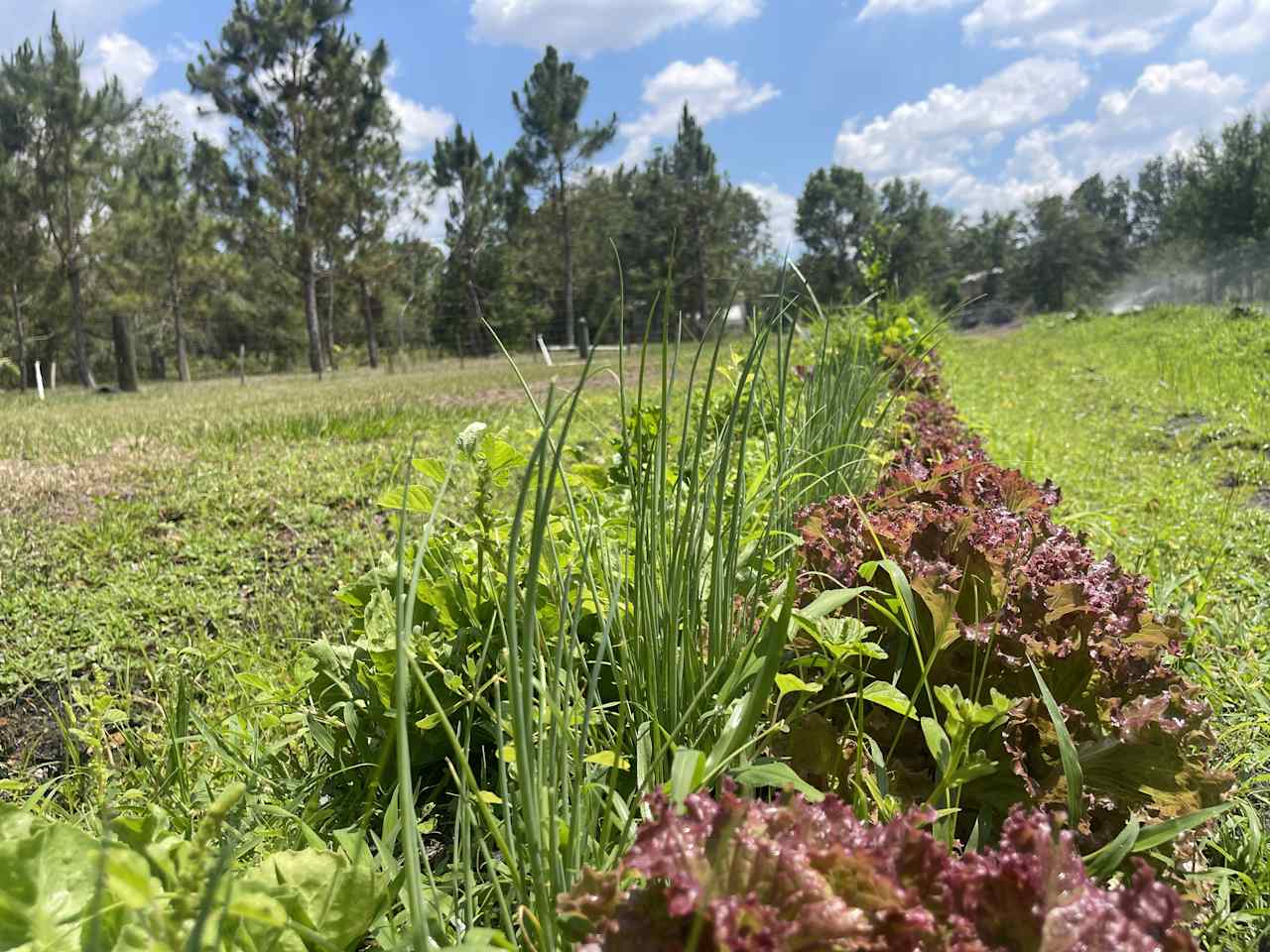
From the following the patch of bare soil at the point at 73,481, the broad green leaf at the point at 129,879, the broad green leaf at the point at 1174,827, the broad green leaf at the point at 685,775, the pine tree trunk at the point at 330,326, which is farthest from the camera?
the pine tree trunk at the point at 330,326

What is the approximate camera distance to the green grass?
1737 mm

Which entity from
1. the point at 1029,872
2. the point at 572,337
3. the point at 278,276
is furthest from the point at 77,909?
the point at 278,276

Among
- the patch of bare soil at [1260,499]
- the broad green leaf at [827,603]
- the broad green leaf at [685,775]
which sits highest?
→ the broad green leaf at [827,603]

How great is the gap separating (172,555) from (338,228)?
22.5m

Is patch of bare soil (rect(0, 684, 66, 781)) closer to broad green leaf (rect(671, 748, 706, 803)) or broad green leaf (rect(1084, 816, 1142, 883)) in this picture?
broad green leaf (rect(671, 748, 706, 803))

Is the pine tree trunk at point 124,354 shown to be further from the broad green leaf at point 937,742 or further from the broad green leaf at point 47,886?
the broad green leaf at point 937,742

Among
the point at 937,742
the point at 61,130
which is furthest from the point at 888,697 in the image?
the point at 61,130

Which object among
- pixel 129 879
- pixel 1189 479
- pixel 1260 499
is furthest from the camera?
pixel 1189 479

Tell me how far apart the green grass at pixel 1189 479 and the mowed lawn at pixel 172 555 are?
184cm

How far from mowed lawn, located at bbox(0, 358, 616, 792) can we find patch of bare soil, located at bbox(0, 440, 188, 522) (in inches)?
0.5

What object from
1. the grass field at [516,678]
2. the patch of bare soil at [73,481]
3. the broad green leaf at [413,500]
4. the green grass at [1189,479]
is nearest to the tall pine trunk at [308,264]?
the green grass at [1189,479]

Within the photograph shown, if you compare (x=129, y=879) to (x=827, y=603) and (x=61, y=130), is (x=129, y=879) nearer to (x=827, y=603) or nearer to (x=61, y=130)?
(x=827, y=603)

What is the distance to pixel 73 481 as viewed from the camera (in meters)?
4.02

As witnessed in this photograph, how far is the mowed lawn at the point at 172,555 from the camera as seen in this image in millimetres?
2117
